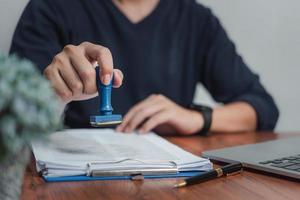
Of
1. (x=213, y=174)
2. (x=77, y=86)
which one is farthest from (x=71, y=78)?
(x=213, y=174)

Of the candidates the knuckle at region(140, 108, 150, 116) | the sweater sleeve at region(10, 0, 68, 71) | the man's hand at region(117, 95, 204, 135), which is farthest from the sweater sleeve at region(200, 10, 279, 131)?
the sweater sleeve at region(10, 0, 68, 71)

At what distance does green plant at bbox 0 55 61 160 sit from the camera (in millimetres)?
253

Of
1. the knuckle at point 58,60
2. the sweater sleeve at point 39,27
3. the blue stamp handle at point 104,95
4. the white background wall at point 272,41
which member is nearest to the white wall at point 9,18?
the sweater sleeve at point 39,27

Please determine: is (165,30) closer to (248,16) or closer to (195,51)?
(195,51)

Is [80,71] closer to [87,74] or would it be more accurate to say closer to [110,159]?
[87,74]

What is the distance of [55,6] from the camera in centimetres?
110

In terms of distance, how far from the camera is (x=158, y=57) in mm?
1241

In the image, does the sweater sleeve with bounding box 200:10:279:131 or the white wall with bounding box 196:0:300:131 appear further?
the white wall with bounding box 196:0:300:131

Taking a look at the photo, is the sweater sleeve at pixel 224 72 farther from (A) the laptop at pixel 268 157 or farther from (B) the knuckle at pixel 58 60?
(B) the knuckle at pixel 58 60

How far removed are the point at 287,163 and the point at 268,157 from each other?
0.05 meters

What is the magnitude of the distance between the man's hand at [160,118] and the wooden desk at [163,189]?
13.8 inches

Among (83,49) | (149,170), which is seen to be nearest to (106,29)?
(83,49)

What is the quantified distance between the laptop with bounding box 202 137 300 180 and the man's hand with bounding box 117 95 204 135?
234 millimetres

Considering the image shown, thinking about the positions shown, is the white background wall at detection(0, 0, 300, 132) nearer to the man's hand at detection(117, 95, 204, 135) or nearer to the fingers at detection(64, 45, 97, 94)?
the man's hand at detection(117, 95, 204, 135)
